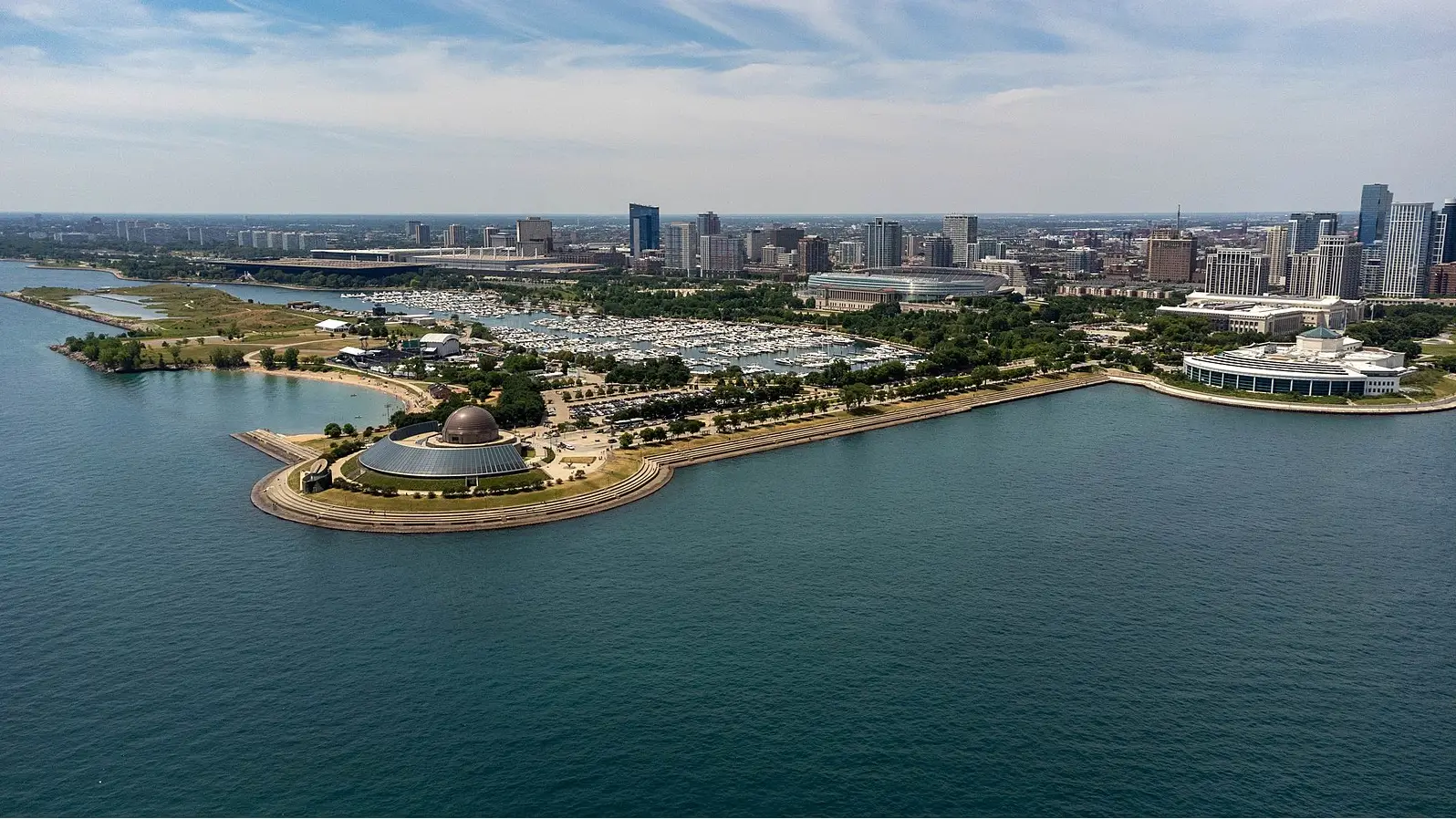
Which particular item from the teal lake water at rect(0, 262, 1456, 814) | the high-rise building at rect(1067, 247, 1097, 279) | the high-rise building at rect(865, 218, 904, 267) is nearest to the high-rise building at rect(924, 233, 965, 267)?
the high-rise building at rect(865, 218, 904, 267)

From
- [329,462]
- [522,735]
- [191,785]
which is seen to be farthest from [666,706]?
[329,462]

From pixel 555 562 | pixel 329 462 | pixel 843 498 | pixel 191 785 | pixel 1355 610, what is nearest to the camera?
pixel 191 785

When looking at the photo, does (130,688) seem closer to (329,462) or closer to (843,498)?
(329,462)

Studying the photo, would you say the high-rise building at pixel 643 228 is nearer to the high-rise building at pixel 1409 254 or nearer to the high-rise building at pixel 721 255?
the high-rise building at pixel 721 255

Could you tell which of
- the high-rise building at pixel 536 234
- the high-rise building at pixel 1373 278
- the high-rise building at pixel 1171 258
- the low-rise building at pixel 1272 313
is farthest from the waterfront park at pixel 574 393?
the high-rise building at pixel 536 234

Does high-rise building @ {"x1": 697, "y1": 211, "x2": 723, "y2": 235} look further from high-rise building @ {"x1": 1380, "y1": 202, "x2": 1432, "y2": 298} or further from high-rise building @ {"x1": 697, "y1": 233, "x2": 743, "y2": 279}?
high-rise building @ {"x1": 1380, "y1": 202, "x2": 1432, "y2": 298}
